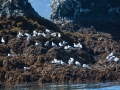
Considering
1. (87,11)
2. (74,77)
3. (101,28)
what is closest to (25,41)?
(74,77)

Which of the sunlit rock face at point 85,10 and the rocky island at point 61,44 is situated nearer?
the rocky island at point 61,44

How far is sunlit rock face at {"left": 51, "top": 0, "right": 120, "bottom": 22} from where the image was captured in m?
82.8

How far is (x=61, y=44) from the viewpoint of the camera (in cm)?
5759

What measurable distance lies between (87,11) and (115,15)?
16.2ft

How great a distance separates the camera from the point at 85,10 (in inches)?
3285

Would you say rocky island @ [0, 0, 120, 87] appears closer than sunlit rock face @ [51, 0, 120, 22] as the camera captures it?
Yes

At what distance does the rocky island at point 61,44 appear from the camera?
150ft

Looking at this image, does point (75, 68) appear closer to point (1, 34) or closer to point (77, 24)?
point (1, 34)

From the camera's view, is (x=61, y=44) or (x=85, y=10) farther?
(x=85, y=10)

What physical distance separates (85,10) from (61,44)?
88.2 ft

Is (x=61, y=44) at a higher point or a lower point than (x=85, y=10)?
lower

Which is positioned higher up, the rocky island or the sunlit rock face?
the sunlit rock face

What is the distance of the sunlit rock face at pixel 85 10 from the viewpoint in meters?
82.8

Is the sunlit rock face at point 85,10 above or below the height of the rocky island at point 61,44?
above
